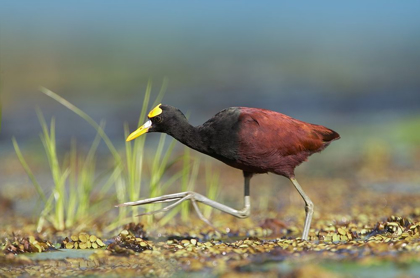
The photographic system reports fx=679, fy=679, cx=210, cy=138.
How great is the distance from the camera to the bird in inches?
252

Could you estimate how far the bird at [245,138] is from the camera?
252 inches

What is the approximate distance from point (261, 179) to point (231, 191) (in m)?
1.26

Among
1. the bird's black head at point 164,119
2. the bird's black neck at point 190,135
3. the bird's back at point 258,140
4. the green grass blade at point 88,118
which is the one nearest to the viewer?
the bird's back at point 258,140

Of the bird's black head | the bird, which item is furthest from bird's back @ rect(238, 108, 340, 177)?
the bird's black head

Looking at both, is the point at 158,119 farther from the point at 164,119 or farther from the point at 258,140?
the point at 258,140

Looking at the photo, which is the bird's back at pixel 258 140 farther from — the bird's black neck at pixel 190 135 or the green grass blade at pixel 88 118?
the green grass blade at pixel 88 118

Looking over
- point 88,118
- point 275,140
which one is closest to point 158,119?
point 275,140

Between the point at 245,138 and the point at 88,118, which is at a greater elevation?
the point at 88,118

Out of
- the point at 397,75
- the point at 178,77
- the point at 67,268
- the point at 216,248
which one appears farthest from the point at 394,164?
the point at 397,75

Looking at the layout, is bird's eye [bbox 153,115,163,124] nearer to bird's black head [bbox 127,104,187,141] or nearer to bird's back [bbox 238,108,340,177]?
bird's black head [bbox 127,104,187,141]

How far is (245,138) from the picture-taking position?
20.9ft

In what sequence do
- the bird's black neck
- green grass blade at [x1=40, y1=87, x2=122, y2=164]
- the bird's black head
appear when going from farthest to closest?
green grass blade at [x1=40, y1=87, x2=122, y2=164], the bird's black head, the bird's black neck

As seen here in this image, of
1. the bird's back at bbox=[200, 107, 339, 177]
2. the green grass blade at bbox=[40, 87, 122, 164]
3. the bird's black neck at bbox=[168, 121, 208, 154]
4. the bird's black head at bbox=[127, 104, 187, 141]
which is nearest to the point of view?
the bird's back at bbox=[200, 107, 339, 177]

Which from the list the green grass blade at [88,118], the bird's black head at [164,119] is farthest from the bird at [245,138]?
the green grass blade at [88,118]
